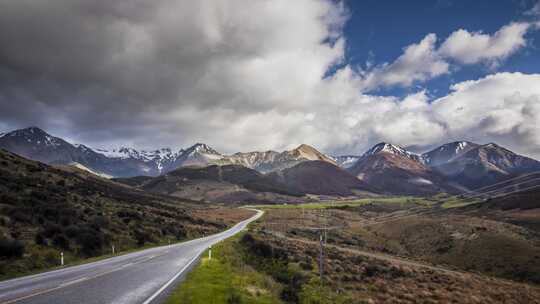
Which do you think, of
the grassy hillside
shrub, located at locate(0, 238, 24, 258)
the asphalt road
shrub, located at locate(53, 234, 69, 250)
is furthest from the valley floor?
shrub, located at locate(53, 234, 69, 250)

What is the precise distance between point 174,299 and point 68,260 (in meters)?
19.9

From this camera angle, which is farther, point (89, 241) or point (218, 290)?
point (89, 241)

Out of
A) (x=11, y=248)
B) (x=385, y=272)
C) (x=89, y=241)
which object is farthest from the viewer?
(x=385, y=272)

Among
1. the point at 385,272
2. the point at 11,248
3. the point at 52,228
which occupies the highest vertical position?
the point at 52,228

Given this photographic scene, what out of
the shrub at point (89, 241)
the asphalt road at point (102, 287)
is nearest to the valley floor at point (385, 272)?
the asphalt road at point (102, 287)

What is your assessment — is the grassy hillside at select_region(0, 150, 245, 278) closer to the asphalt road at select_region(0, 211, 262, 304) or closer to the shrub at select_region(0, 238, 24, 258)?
the shrub at select_region(0, 238, 24, 258)

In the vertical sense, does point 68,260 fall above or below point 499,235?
above

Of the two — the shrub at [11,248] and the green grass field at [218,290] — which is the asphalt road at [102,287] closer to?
the green grass field at [218,290]

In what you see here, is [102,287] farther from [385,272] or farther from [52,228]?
[385,272]

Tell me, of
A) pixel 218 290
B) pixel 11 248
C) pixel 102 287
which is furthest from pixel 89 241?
pixel 218 290

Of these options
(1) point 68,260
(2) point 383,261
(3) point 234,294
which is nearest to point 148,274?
(3) point 234,294

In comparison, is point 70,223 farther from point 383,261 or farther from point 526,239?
point 526,239

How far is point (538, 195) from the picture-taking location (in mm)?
121000

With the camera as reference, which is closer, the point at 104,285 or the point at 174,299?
the point at 174,299
